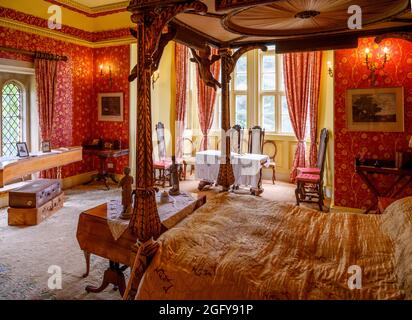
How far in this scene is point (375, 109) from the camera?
5.53 metres

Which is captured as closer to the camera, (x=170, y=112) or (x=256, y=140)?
(x=256, y=140)

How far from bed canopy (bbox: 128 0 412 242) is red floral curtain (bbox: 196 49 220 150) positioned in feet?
15.3

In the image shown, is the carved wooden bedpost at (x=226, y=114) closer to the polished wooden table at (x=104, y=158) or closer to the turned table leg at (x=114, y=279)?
the turned table leg at (x=114, y=279)

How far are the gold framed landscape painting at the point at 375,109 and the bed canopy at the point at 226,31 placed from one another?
215cm

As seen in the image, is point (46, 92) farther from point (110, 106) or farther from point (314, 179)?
point (314, 179)

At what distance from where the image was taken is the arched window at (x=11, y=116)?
6529mm

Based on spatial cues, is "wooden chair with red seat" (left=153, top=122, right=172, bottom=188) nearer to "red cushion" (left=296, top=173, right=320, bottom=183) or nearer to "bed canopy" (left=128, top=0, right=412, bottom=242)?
"red cushion" (left=296, top=173, right=320, bottom=183)

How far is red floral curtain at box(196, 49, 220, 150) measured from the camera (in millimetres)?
8750

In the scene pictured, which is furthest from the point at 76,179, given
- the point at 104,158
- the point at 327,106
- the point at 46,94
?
the point at 327,106

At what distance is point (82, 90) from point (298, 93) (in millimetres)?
A: 5096

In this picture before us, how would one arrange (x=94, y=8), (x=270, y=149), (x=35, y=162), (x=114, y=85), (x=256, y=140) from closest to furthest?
(x=35, y=162) < (x=256, y=140) < (x=94, y=8) < (x=114, y=85) < (x=270, y=149)

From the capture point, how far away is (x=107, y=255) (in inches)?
122

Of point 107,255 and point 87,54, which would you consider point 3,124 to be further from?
point 107,255

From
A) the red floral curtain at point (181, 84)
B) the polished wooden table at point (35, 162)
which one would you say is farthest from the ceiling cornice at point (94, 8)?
the polished wooden table at point (35, 162)
